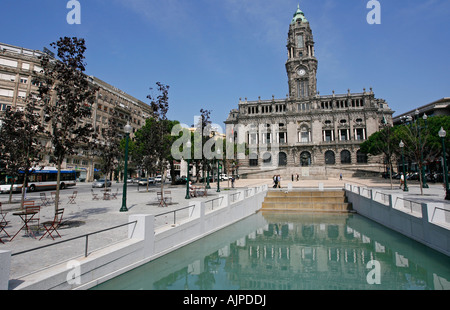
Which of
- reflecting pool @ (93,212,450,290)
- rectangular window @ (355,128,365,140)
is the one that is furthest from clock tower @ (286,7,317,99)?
reflecting pool @ (93,212,450,290)

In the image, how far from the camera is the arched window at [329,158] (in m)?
60.6

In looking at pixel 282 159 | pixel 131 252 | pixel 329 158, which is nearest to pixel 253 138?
pixel 282 159

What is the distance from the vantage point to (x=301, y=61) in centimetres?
6631

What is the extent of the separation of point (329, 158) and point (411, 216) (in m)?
53.7

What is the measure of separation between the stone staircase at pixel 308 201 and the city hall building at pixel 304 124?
1319 inches

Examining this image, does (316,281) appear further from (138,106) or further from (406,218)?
(138,106)

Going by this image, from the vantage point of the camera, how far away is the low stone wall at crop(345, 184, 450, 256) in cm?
827

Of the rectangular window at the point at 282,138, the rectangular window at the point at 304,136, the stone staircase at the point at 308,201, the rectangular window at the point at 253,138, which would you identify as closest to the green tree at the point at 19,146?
the stone staircase at the point at 308,201

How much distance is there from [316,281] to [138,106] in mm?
71900

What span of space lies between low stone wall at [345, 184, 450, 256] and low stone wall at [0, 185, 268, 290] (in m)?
8.37

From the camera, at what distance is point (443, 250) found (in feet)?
26.3
